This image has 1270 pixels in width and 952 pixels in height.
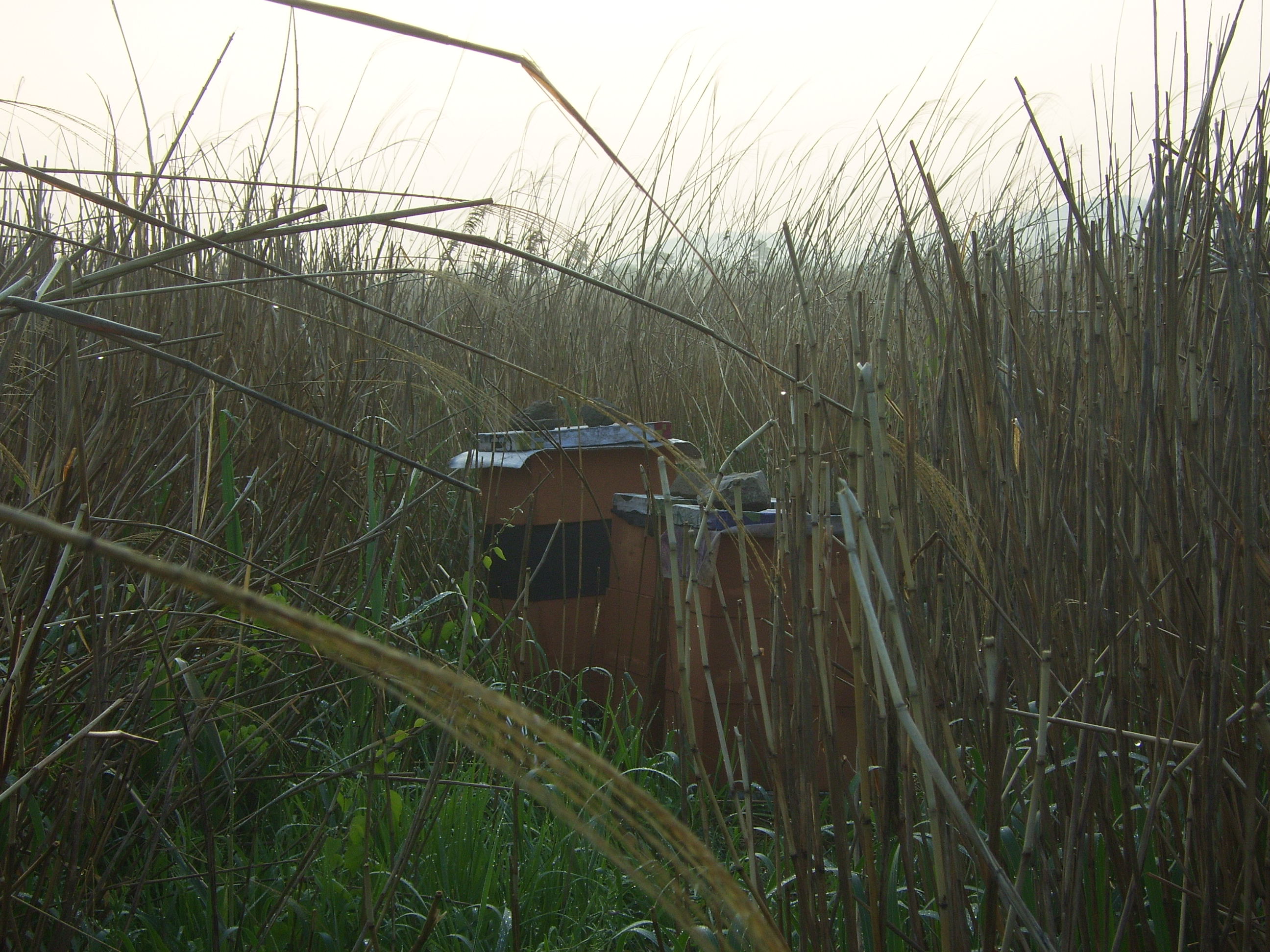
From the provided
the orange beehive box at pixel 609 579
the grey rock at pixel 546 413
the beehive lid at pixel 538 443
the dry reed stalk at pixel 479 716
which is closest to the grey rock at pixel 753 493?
the orange beehive box at pixel 609 579

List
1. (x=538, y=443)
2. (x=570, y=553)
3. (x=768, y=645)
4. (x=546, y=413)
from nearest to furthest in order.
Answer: (x=768, y=645) → (x=538, y=443) → (x=570, y=553) → (x=546, y=413)

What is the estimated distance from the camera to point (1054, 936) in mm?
994

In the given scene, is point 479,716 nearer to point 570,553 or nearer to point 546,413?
point 570,553

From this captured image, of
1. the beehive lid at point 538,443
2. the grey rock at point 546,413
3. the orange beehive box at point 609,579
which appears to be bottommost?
the orange beehive box at point 609,579

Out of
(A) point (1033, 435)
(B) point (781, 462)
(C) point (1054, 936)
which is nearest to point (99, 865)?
(B) point (781, 462)

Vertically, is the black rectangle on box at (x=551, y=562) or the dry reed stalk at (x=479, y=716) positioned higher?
the dry reed stalk at (x=479, y=716)

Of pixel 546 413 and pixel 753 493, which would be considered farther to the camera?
pixel 546 413

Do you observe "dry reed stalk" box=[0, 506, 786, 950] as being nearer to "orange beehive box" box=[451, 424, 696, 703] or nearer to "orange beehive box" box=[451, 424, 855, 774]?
"orange beehive box" box=[451, 424, 855, 774]

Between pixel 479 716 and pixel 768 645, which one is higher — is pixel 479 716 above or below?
above

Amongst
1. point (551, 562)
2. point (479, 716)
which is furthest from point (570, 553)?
→ point (479, 716)

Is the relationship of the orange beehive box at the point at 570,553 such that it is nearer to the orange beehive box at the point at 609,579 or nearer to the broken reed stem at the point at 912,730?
the orange beehive box at the point at 609,579

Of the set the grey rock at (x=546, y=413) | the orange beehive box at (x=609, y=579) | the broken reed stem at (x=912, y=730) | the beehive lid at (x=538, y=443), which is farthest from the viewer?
the grey rock at (x=546, y=413)

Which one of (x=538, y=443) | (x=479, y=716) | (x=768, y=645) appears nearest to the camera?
(x=479, y=716)

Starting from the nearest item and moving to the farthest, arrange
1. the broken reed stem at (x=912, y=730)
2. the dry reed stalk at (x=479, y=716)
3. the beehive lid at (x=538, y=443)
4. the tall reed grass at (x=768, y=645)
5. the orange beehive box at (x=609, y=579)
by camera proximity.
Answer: the dry reed stalk at (x=479, y=716), the broken reed stem at (x=912, y=730), the tall reed grass at (x=768, y=645), the orange beehive box at (x=609, y=579), the beehive lid at (x=538, y=443)
